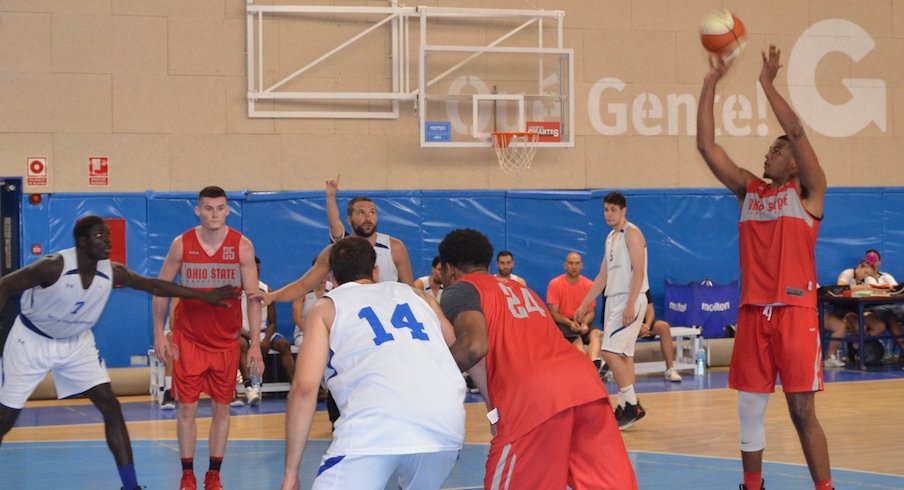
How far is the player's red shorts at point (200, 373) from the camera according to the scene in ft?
24.6

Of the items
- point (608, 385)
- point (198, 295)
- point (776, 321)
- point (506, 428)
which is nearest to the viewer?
point (506, 428)

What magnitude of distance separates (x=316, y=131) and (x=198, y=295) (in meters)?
7.11

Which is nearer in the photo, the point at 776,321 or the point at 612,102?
the point at 776,321

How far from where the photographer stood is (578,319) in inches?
373

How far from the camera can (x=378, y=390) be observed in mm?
4410

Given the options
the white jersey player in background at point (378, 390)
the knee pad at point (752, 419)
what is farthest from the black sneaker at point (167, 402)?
the white jersey player in background at point (378, 390)

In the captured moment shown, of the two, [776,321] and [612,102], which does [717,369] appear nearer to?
[612,102]

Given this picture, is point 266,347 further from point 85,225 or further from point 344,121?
point 85,225

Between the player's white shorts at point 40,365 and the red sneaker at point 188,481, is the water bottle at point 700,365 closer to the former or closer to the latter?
the red sneaker at point 188,481

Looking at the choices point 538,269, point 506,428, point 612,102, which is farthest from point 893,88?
point 506,428

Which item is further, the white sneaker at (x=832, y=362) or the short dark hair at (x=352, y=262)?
the white sneaker at (x=832, y=362)

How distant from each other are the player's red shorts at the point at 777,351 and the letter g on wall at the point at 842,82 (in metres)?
10.5

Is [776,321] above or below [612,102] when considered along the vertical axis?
below

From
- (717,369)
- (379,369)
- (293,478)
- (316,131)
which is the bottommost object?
(717,369)
